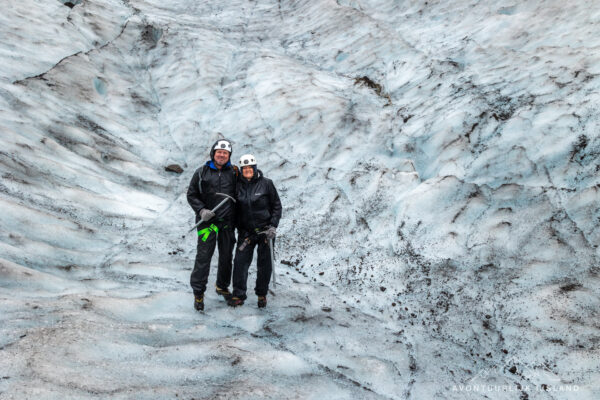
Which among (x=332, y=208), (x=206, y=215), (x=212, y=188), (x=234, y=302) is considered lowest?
(x=234, y=302)

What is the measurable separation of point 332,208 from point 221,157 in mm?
3437

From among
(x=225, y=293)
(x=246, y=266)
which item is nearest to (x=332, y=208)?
(x=246, y=266)

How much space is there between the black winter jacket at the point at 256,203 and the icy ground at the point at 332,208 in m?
1.33

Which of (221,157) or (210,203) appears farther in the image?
(210,203)

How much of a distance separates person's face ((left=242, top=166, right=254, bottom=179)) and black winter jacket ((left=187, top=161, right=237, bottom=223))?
9.2 inches

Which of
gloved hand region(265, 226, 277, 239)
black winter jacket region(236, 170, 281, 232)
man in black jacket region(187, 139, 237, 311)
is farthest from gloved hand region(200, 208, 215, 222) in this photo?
gloved hand region(265, 226, 277, 239)

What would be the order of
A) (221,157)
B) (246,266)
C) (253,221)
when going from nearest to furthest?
1. (221,157)
2. (253,221)
3. (246,266)

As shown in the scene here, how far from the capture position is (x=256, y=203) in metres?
5.84

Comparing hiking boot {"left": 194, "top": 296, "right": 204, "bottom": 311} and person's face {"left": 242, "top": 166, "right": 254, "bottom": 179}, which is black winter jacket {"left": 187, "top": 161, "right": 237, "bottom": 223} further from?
hiking boot {"left": 194, "top": 296, "right": 204, "bottom": 311}

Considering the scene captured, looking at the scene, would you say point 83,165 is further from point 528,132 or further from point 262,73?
point 528,132

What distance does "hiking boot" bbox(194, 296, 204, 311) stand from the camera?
19.3 feet

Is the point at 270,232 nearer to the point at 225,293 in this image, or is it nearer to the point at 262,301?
the point at 262,301

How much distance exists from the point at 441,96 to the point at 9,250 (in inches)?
365

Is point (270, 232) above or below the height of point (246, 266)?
above
